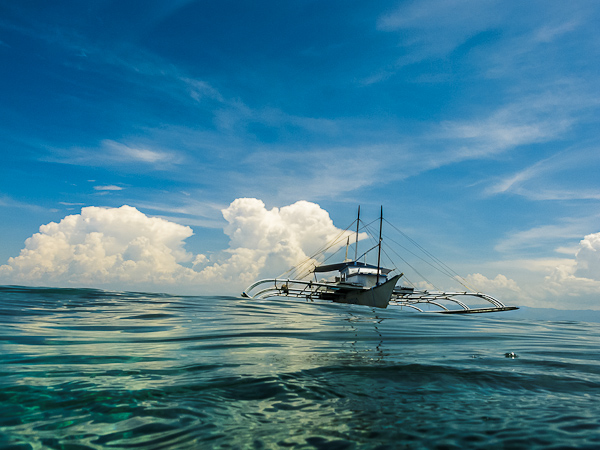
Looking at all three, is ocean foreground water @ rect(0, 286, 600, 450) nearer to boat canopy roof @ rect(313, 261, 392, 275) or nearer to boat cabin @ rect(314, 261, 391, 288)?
boat cabin @ rect(314, 261, 391, 288)

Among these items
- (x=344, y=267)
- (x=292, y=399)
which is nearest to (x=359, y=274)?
(x=344, y=267)

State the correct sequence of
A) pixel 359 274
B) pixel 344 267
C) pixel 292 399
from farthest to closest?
pixel 344 267, pixel 359 274, pixel 292 399

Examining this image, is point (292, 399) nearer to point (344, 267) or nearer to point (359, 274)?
point (359, 274)

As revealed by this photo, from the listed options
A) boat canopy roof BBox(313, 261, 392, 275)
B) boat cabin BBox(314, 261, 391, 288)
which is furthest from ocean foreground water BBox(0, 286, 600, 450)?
boat canopy roof BBox(313, 261, 392, 275)

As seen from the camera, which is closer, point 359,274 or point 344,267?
point 359,274

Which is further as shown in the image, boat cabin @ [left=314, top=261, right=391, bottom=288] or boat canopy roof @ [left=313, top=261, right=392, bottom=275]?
boat canopy roof @ [left=313, top=261, right=392, bottom=275]

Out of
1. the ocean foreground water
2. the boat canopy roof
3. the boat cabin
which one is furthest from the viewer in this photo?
the boat canopy roof

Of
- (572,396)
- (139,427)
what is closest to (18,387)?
(139,427)

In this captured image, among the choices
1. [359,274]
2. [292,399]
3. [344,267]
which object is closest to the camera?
[292,399]

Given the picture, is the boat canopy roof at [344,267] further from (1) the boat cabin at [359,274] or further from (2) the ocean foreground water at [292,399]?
(2) the ocean foreground water at [292,399]

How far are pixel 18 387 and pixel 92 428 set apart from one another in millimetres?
1553

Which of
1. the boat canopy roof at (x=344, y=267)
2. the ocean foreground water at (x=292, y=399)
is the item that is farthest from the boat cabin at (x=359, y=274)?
the ocean foreground water at (x=292, y=399)

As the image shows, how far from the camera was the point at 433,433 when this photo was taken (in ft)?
7.19

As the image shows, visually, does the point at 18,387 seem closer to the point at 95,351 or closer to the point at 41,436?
the point at 41,436
